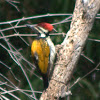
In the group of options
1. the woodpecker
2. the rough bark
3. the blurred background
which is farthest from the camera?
the blurred background

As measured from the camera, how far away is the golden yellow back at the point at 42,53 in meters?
2.80

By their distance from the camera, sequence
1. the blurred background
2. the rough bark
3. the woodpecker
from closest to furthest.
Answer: the rough bark → the woodpecker → the blurred background

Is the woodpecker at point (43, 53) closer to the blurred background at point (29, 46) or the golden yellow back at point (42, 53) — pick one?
the golden yellow back at point (42, 53)

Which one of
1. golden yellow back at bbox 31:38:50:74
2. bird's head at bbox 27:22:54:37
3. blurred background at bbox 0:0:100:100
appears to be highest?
bird's head at bbox 27:22:54:37

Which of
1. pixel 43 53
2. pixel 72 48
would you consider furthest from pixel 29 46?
pixel 72 48

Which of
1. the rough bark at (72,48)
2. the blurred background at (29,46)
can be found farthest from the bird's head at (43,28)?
the blurred background at (29,46)

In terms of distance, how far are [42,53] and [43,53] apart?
12mm

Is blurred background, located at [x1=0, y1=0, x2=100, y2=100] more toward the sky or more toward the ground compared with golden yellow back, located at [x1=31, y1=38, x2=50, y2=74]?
more toward the ground

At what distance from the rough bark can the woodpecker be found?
0.38 ft

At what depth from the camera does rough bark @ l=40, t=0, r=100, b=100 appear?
264 cm

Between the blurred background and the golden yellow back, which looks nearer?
the golden yellow back

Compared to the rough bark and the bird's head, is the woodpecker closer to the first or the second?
the bird's head

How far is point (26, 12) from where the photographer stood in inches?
185

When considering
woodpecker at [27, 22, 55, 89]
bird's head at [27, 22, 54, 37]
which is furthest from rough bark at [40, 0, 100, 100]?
bird's head at [27, 22, 54, 37]
